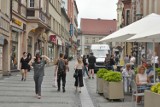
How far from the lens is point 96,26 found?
139625 mm

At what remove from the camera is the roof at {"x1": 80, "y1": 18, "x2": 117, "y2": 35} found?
137m

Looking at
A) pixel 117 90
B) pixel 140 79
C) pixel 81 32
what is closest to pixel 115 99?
pixel 117 90

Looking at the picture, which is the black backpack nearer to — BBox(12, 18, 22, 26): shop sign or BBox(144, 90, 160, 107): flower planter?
BBox(144, 90, 160, 107): flower planter

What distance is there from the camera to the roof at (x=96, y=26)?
137 meters

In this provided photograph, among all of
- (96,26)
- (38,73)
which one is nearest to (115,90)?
(38,73)

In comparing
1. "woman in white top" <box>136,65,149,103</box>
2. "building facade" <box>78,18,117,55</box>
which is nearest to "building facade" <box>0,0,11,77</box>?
"woman in white top" <box>136,65,149,103</box>

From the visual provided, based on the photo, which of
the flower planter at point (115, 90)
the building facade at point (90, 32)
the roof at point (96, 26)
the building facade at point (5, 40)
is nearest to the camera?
the flower planter at point (115, 90)

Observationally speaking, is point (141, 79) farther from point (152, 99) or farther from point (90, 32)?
point (90, 32)

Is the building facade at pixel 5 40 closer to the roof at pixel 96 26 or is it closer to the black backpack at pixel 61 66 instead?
the black backpack at pixel 61 66

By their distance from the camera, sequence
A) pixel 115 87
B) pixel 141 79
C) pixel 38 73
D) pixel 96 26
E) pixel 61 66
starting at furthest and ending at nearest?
pixel 96 26 < pixel 61 66 < pixel 38 73 < pixel 115 87 < pixel 141 79

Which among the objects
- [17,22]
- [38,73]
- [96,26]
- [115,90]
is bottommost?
[115,90]

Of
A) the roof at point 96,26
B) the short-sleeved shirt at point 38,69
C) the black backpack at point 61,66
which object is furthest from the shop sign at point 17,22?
the roof at point 96,26

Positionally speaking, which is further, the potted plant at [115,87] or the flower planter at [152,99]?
the potted plant at [115,87]

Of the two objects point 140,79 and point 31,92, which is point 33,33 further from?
point 140,79
